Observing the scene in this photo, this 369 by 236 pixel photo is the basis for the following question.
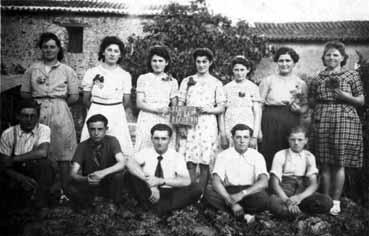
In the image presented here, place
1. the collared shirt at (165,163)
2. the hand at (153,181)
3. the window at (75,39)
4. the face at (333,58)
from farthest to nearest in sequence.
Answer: the window at (75,39)
the face at (333,58)
the collared shirt at (165,163)
the hand at (153,181)

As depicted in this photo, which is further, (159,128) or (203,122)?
(203,122)

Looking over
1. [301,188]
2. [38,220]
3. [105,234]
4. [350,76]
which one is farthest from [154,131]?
[350,76]

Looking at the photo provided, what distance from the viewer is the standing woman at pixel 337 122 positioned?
4395 millimetres

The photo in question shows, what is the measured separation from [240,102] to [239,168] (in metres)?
0.95

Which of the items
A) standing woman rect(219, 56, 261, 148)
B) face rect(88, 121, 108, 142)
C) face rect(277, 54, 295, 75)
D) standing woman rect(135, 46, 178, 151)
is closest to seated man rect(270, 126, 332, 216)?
standing woman rect(219, 56, 261, 148)

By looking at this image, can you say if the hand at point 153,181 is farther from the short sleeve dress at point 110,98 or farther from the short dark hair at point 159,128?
the short sleeve dress at point 110,98

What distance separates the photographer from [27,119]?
4.14 meters

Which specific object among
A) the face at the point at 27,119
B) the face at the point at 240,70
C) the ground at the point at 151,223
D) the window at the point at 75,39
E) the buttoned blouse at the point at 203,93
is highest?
the window at the point at 75,39

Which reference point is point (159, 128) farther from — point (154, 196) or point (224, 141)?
point (224, 141)

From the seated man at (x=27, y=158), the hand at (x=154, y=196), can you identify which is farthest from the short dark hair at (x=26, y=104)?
the hand at (x=154, y=196)

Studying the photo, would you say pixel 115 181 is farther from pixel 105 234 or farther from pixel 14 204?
pixel 14 204

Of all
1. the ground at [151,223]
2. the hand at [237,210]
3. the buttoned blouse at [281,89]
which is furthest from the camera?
the buttoned blouse at [281,89]

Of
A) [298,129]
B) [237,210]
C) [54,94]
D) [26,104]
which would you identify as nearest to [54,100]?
[54,94]

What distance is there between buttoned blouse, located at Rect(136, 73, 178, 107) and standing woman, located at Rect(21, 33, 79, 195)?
2.93 feet
